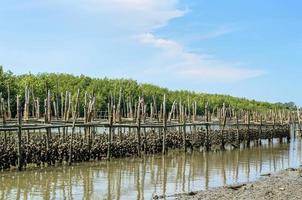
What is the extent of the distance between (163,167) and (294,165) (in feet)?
27.5

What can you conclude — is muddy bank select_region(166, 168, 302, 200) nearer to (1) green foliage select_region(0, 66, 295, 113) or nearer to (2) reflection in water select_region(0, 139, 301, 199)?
(2) reflection in water select_region(0, 139, 301, 199)

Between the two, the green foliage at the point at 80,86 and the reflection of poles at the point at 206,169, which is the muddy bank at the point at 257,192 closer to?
the reflection of poles at the point at 206,169

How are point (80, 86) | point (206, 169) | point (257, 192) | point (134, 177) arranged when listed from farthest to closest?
point (80, 86) → point (206, 169) → point (134, 177) → point (257, 192)

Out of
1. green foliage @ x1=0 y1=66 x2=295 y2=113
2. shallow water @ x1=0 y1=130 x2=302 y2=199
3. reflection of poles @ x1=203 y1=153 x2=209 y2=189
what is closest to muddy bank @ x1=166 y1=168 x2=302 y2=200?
shallow water @ x1=0 y1=130 x2=302 y2=199

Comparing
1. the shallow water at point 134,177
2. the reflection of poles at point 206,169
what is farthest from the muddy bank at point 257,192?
the reflection of poles at point 206,169

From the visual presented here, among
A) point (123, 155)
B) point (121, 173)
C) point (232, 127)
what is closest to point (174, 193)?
point (121, 173)

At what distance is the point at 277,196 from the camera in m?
15.3

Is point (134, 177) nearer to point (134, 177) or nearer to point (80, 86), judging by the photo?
point (134, 177)

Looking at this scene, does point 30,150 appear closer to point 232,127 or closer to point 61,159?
point 61,159

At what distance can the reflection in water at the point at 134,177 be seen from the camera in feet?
56.9

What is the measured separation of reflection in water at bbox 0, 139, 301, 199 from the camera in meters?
17.3

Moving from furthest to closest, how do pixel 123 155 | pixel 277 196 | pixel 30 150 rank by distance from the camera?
1. pixel 123 155
2. pixel 30 150
3. pixel 277 196

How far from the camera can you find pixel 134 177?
2166 centimetres

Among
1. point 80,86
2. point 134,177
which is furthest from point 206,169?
point 80,86
